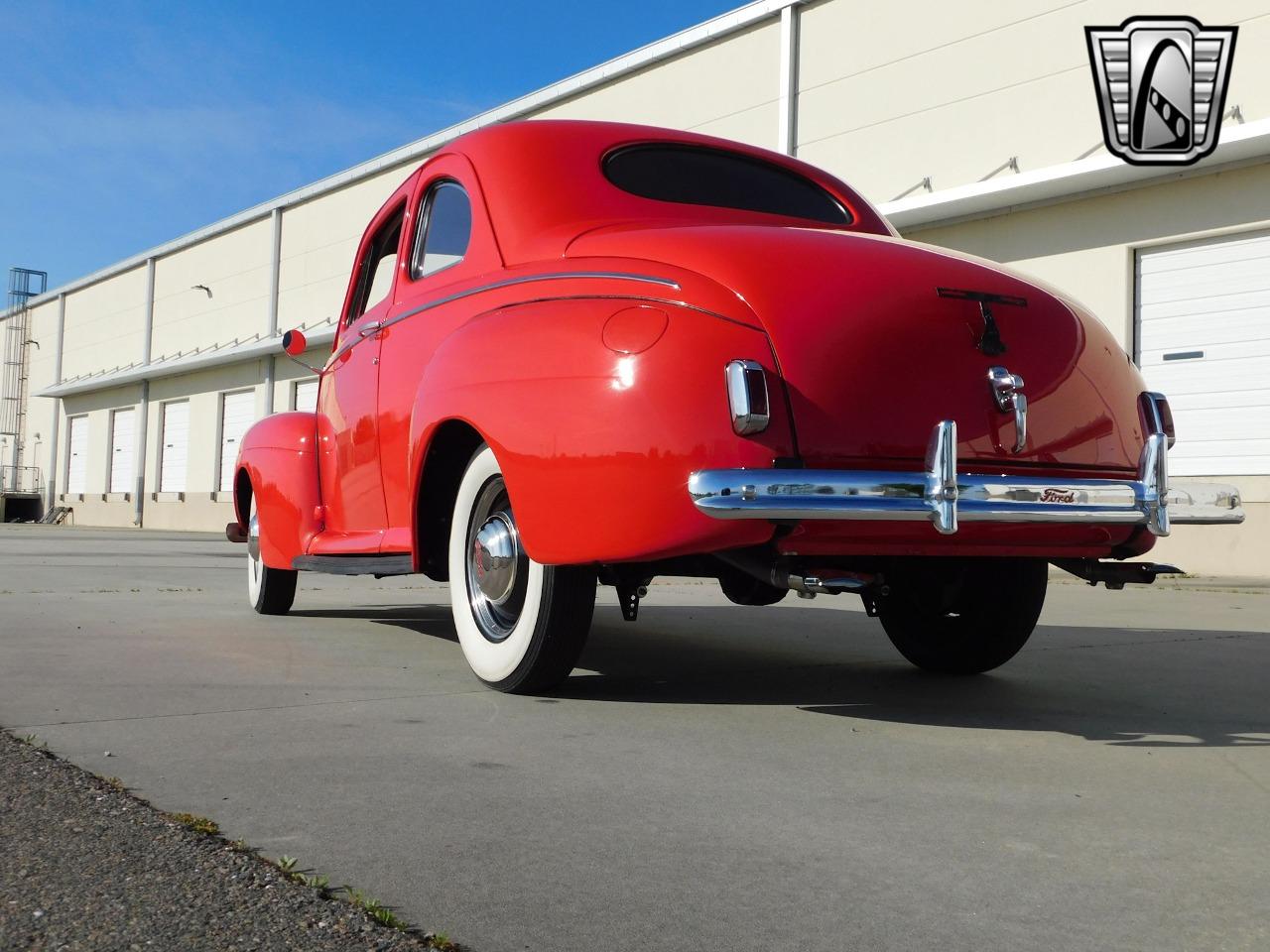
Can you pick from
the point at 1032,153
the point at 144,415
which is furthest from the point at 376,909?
the point at 144,415

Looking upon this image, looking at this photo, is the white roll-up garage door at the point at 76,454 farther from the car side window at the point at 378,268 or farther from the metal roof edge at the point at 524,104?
the car side window at the point at 378,268

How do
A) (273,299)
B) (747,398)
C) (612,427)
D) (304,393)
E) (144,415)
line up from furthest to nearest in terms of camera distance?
(144,415) < (273,299) < (304,393) < (612,427) < (747,398)

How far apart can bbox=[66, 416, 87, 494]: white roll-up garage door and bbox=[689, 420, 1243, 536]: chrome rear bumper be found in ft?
135

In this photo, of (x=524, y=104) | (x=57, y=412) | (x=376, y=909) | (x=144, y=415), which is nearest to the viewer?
(x=376, y=909)

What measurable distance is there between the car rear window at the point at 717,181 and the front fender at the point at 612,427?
37.2 inches

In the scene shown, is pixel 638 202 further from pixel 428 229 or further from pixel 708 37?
pixel 708 37

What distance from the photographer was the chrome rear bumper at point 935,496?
2.99m

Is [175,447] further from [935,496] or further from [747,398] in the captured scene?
[935,496]

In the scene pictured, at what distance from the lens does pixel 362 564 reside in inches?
194

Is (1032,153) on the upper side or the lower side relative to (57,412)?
upper

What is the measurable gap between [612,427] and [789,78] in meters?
14.8

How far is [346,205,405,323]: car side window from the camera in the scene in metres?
5.34

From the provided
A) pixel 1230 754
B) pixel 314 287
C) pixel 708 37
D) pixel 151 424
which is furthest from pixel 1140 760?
pixel 151 424

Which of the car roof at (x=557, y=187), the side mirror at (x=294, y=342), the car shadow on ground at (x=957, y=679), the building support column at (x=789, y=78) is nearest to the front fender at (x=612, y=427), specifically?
the car roof at (x=557, y=187)
